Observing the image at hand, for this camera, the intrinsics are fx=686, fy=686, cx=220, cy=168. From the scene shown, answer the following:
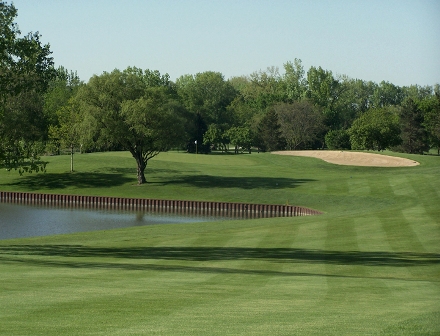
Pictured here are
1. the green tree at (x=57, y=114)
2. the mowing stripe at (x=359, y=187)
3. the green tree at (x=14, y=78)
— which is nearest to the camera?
the green tree at (x=14, y=78)

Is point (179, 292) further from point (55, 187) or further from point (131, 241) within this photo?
point (55, 187)

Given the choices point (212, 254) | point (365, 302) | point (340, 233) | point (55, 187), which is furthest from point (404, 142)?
point (365, 302)

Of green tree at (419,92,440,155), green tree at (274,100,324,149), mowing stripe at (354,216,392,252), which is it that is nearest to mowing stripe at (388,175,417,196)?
mowing stripe at (354,216,392,252)

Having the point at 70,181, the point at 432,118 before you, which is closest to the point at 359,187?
the point at 70,181

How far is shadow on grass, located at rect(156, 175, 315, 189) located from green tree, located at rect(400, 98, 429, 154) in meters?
51.9

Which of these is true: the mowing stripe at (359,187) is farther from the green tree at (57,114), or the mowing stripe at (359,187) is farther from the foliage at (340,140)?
the foliage at (340,140)

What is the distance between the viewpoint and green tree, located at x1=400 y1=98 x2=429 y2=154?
4761 inches

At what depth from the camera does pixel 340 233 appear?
3447cm

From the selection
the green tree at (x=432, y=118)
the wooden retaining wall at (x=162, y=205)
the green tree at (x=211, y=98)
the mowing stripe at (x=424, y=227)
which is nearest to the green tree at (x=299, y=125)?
the green tree at (x=211, y=98)

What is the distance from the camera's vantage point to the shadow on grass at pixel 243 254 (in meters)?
25.8

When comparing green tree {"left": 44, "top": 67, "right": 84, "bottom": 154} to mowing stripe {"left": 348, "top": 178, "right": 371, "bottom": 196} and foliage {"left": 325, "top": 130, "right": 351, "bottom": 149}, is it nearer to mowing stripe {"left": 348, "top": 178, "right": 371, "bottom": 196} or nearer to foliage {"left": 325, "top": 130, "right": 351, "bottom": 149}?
mowing stripe {"left": 348, "top": 178, "right": 371, "bottom": 196}

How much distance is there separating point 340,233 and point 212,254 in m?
9.14

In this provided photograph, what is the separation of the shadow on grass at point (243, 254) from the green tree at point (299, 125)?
103328 mm

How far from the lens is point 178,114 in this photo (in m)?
131
